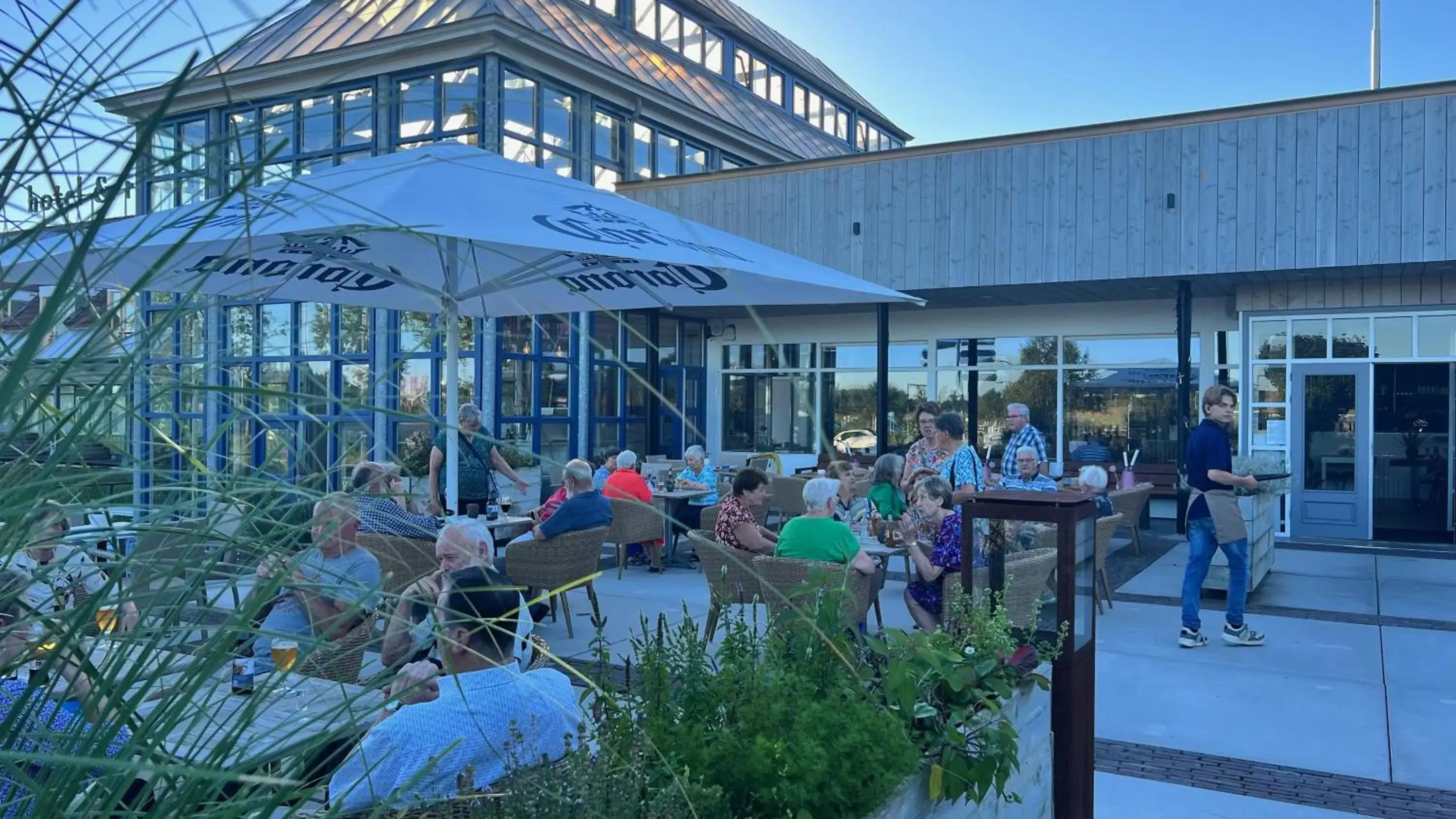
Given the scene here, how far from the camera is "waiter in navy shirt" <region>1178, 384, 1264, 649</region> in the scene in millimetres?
6359

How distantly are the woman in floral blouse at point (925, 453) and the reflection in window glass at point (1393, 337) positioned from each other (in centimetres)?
735

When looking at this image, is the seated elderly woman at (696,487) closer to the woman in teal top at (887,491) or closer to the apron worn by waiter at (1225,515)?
the woman in teal top at (887,491)

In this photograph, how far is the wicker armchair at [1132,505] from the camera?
1033cm

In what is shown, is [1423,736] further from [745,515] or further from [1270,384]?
[1270,384]

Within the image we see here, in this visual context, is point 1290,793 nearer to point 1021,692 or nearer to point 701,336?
point 1021,692

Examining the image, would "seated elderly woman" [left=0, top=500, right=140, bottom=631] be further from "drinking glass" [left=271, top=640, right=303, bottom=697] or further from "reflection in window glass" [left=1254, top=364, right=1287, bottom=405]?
"reflection in window glass" [left=1254, top=364, right=1287, bottom=405]

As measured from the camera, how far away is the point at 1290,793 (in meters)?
4.15

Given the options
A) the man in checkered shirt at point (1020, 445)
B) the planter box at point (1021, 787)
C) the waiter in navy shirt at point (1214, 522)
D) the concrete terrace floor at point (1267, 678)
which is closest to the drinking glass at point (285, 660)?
the concrete terrace floor at point (1267, 678)

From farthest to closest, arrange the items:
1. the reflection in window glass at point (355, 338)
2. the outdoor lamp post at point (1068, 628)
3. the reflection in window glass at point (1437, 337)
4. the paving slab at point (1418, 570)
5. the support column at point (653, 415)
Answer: the support column at point (653, 415)
the reflection in window glass at point (1437, 337)
the paving slab at point (1418, 570)
the outdoor lamp post at point (1068, 628)
the reflection in window glass at point (355, 338)

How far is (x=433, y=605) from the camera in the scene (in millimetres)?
872

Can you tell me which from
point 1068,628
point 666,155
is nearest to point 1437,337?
point 1068,628

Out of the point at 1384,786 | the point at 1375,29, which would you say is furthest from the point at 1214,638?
the point at 1375,29

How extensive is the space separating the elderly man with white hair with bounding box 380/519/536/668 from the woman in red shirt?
5.25 feet

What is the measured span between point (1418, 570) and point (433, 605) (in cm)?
1142
